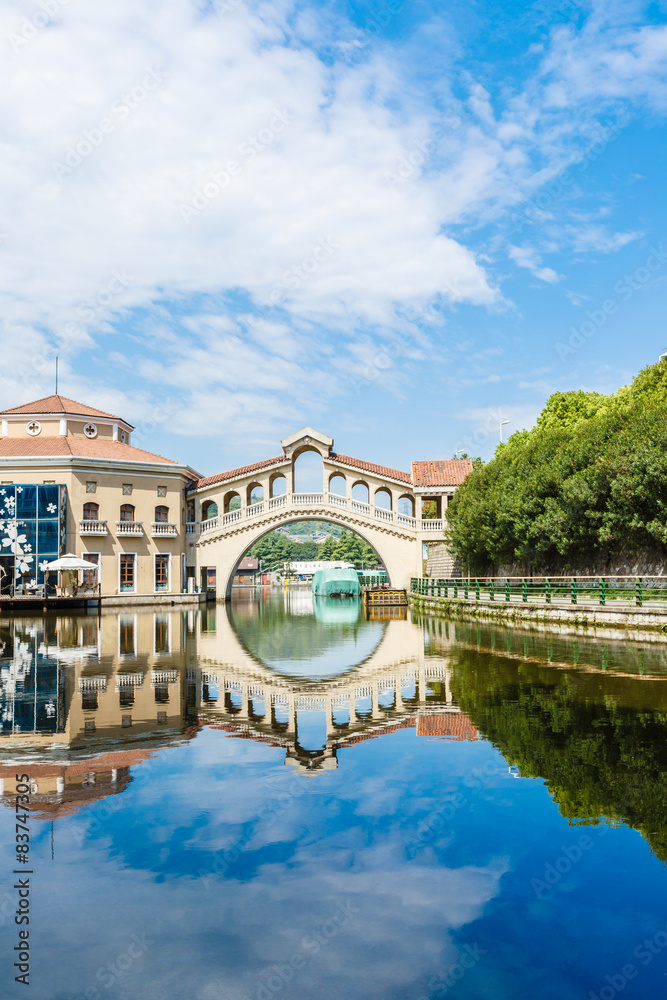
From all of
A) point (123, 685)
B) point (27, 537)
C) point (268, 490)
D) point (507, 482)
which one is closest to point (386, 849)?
point (123, 685)

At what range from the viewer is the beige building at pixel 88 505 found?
40031mm

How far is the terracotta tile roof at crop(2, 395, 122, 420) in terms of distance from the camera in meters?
45.2

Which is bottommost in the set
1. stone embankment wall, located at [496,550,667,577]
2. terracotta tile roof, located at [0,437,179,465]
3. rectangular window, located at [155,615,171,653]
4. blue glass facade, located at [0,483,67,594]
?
rectangular window, located at [155,615,171,653]

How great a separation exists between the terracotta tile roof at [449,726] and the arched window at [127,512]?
115ft

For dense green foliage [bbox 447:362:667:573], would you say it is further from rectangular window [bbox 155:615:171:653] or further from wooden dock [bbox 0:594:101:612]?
wooden dock [bbox 0:594:101:612]

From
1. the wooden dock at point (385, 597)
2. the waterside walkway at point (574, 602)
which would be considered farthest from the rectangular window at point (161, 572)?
the waterside walkway at point (574, 602)

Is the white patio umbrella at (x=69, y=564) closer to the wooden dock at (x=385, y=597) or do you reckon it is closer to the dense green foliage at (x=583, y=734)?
the wooden dock at (x=385, y=597)

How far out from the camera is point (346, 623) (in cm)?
3091

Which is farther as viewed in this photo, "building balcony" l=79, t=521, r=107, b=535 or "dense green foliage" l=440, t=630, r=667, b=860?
"building balcony" l=79, t=521, r=107, b=535

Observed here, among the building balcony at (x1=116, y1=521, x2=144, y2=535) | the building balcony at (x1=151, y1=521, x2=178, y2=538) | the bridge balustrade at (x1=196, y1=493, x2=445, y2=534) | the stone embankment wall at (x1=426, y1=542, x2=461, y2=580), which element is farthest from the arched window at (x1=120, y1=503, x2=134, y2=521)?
the stone embankment wall at (x1=426, y1=542, x2=461, y2=580)

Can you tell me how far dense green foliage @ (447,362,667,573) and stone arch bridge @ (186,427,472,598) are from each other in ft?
17.6

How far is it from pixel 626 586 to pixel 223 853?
24.5m

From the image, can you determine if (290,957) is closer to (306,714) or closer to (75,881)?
(75,881)

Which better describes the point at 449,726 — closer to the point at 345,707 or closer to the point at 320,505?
the point at 345,707
